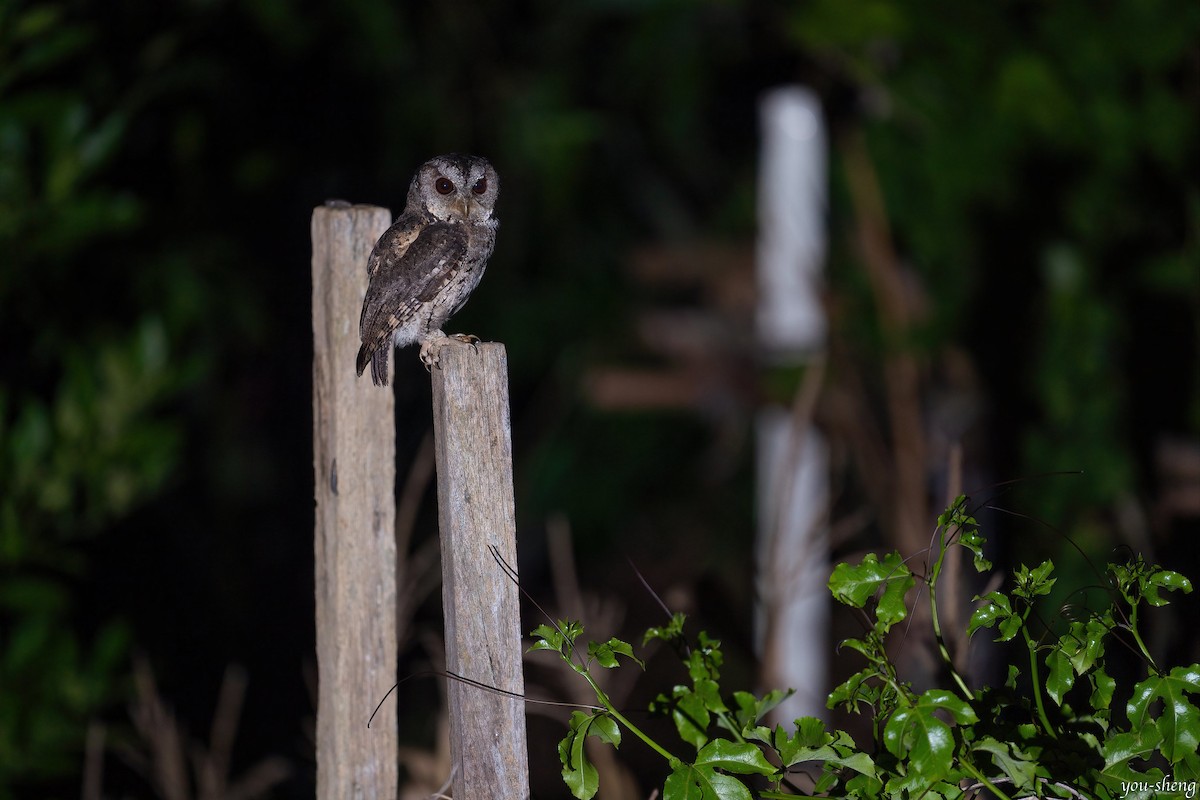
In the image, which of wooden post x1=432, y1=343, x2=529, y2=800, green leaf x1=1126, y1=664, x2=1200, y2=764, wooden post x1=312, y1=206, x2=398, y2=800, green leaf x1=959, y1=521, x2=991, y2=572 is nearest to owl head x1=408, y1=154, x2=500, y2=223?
wooden post x1=312, y1=206, x2=398, y2=800

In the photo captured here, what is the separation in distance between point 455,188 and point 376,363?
525 millimetres

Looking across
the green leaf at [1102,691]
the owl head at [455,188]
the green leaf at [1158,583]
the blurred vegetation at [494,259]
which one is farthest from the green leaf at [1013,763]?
the blurred vegetation at [494,259]

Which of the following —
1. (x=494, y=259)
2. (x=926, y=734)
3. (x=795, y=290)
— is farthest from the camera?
(x=494, y=259)

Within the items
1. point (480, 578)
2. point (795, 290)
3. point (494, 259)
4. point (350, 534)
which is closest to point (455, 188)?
point (350, 534)

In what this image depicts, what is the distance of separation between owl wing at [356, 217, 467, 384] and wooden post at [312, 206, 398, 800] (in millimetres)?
26

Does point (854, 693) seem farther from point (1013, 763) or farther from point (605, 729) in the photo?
point (605, 729)

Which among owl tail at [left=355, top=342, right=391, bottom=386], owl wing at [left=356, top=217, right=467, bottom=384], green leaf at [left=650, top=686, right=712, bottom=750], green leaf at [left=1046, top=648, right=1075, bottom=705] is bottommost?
green leaf at [left=650, top=686, right=712, bottom=750]

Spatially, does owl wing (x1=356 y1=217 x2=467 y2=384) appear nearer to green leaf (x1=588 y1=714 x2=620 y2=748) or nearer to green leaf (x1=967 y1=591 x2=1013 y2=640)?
green leaf (x1=588 y1=714 x2=620 y2=748)

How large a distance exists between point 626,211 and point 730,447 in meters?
2.00

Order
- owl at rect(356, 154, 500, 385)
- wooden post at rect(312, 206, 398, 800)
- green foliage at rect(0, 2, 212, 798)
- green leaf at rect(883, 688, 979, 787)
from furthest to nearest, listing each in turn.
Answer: green foliage at rect(0, 2, 212, 798), owl at rect(356, 154, 500, 385), wooden post at rect(312, 206, 398, 800), green leaf at rect(883, 688, 979, 787)

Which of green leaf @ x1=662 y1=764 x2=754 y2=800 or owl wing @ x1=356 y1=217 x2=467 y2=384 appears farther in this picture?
owl wing @ x1=356 y1=217 x2=467 y2=384

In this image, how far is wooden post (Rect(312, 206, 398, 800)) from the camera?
1617 millimetres

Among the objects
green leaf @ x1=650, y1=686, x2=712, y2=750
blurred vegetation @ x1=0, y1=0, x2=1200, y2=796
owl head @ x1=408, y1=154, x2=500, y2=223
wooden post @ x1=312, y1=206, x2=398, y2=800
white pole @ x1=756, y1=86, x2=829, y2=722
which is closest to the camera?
green leaf @ x1=650, y1=686, x2=712, y2=750

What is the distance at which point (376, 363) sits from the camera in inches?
66.9
